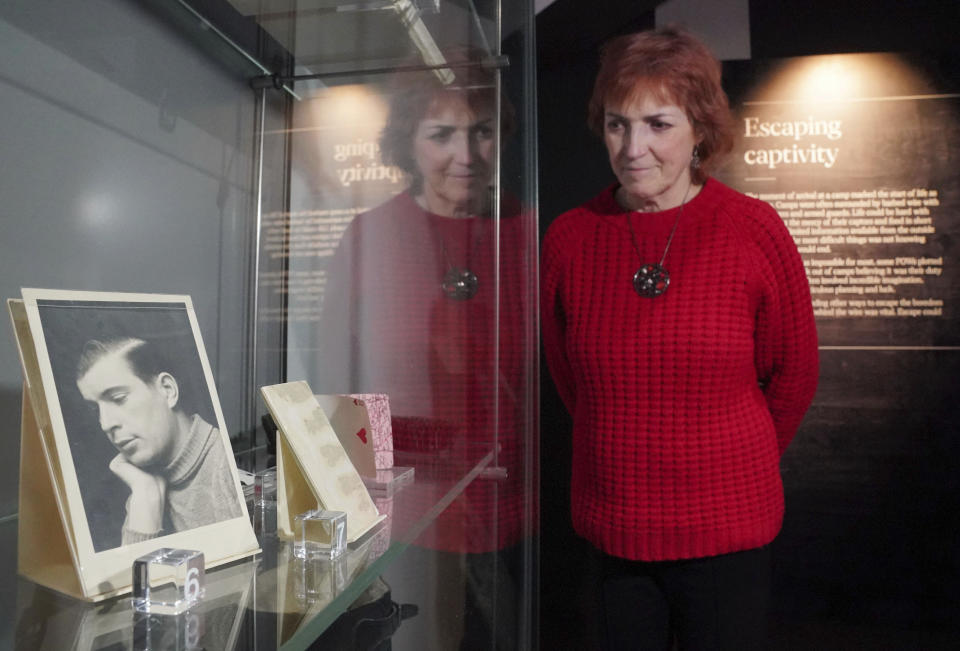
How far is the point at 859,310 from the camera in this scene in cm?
205

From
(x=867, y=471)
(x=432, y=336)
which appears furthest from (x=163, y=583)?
(x=867, y=471)

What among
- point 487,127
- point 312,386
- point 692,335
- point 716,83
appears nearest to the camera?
point 312,386

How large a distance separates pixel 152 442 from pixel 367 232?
0.64m

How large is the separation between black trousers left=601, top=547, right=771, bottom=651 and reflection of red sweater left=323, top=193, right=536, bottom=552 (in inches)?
21.1

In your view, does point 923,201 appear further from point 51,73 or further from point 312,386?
point 51,73

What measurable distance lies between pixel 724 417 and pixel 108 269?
47.4 inches

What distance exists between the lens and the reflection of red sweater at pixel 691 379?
1.49m

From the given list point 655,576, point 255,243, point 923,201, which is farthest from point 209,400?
point 923,201

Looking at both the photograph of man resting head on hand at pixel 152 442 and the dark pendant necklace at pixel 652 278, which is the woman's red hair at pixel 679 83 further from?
the photograph of man resting head on hand at pixel 152 442

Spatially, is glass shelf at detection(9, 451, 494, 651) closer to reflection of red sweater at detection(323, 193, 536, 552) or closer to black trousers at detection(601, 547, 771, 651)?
reflection of red sweater at detection(323, 193, 536, 552)

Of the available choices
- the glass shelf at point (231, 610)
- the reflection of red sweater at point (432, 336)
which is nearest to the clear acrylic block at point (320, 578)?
the glass shelf at point (231, 610)

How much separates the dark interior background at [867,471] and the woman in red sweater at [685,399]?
1.67 ft

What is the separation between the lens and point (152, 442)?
0.56 metres

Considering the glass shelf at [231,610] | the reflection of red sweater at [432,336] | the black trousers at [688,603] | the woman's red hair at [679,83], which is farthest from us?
the woman's red hair at [679,83]
